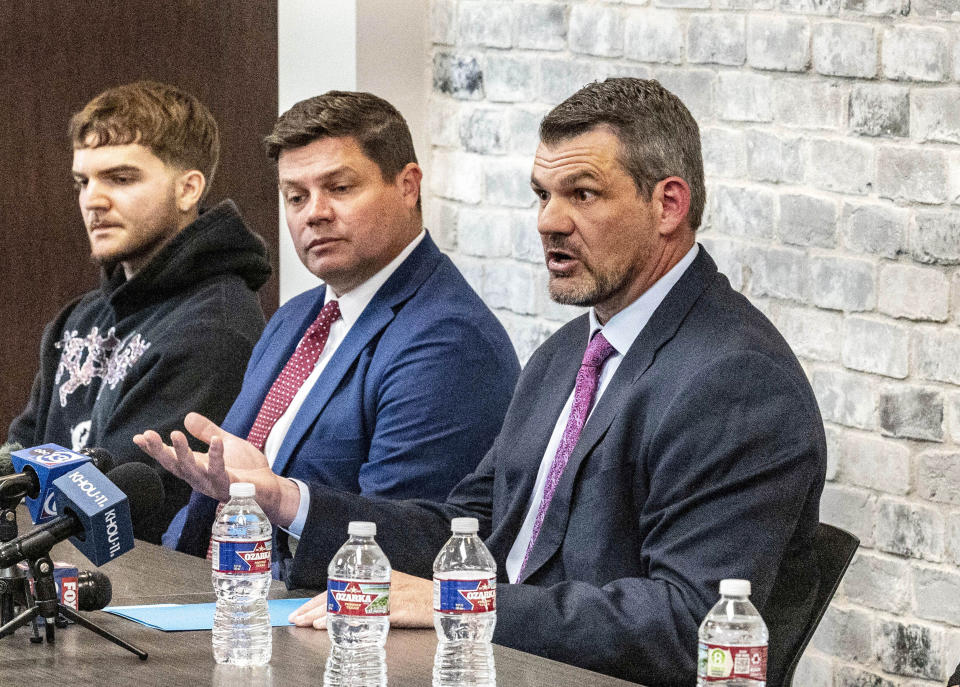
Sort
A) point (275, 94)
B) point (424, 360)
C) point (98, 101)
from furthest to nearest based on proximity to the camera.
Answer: point (275, 94) < point (98, 101) < point (424, 360)

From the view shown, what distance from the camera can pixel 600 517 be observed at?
2.34 m

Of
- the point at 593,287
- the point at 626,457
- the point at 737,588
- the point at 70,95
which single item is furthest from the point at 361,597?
the point at 70,95

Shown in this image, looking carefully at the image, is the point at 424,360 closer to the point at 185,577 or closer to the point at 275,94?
the point at 185,577

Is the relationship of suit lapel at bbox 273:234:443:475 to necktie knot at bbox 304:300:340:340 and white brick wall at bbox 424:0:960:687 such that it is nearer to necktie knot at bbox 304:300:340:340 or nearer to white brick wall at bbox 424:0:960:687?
necktie knot at bbox 304:300:340:340

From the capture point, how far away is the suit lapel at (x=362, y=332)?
304cm

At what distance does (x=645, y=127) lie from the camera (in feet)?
8.23

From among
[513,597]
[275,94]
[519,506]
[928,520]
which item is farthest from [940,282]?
[275,94]

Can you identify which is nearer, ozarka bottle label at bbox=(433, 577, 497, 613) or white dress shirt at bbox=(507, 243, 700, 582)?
ozarka bottle label at bbox=(433, 577, 497, 613)

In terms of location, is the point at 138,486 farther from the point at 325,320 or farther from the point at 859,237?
the point at 859,237

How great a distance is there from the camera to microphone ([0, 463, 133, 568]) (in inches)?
80.9

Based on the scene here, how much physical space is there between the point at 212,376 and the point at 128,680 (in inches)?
60.6

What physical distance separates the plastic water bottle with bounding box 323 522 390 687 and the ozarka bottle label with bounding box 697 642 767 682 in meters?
0.41

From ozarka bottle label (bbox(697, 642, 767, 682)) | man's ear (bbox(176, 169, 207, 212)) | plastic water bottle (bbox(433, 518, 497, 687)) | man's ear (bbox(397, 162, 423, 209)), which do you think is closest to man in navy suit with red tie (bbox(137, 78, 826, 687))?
plastic water bottle (bbox(433, 518, 497, 687))

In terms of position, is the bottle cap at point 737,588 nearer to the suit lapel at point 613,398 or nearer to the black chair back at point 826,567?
the black chair back at point 826,567
